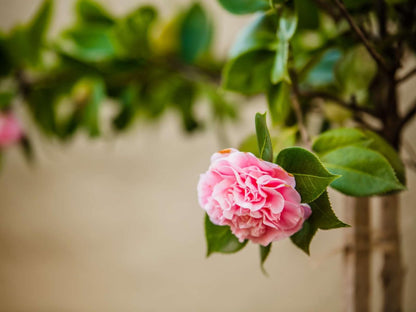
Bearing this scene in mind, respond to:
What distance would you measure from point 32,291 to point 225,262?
63 centimetres

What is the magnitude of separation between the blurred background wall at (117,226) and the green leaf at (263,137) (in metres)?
0.88

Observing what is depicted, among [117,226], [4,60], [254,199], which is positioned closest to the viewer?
[254,199]

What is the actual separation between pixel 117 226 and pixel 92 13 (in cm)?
76

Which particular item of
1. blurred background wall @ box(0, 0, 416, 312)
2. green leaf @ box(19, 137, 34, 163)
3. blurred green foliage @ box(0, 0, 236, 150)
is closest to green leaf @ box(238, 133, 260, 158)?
blurred green foliage @ box(0, 0, 236, 150)

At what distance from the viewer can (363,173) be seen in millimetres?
279

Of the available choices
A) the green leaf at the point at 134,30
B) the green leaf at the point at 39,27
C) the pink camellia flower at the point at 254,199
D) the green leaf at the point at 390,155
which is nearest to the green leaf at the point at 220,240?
the pink camellia flower at the point at 254,199

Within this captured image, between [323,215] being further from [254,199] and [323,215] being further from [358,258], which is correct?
[358,258]

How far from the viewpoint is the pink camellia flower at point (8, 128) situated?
27.1 inches

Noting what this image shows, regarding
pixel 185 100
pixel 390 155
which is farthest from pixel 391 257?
pixel 185 100

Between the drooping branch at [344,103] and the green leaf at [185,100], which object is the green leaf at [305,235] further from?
the green leaf at [185,100]

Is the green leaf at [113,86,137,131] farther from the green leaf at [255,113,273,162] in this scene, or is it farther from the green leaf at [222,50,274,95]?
the green leaf at [255,113,273,162]

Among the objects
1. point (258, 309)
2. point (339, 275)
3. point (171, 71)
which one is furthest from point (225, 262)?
point (171, 71)

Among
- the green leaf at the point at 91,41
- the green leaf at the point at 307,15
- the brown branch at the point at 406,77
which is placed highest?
the green leaf at the point at 91,41

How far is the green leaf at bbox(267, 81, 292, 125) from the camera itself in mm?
351
